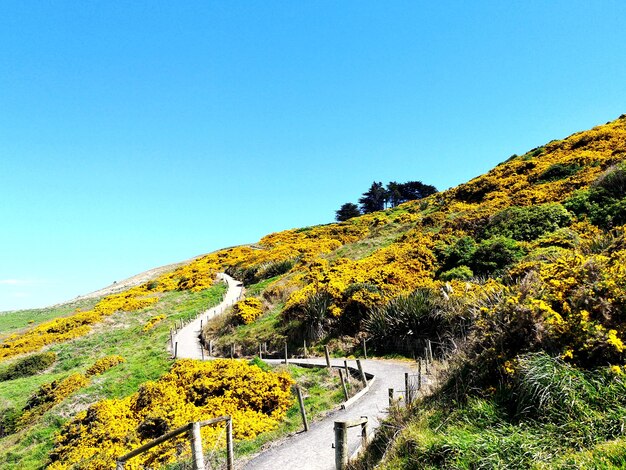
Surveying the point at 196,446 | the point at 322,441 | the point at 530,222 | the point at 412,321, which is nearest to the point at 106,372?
the point at 322,441

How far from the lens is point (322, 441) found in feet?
35.9

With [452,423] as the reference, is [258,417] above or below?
below

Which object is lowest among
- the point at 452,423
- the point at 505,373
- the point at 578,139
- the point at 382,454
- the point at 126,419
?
the point at 126,419

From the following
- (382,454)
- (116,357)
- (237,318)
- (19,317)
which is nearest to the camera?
(382,454)

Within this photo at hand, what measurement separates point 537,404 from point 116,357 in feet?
84.1

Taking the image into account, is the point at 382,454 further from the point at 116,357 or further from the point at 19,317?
the point at 19,317

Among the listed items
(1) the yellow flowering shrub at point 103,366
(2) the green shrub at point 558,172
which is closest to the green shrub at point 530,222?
(2) the green shrub at point 558,172

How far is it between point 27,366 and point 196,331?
13.0 m

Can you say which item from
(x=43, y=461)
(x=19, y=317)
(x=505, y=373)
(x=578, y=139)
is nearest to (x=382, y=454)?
(x=505, y=373)

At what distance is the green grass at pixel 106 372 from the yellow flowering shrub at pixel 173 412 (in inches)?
88.0

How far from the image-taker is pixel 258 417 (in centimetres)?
1407

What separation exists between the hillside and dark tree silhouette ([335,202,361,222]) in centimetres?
2333

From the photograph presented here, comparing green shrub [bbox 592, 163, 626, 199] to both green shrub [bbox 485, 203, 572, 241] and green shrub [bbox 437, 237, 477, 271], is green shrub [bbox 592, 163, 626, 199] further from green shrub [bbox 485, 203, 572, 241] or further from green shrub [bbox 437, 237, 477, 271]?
green shrub [bbox 437, 237, 477, 271]

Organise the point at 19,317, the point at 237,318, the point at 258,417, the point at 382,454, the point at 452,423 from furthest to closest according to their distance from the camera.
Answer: the point at 19,317 < the point at 237,318 < the point at 258,417 < the point at 382,454 < the point at 452,423
